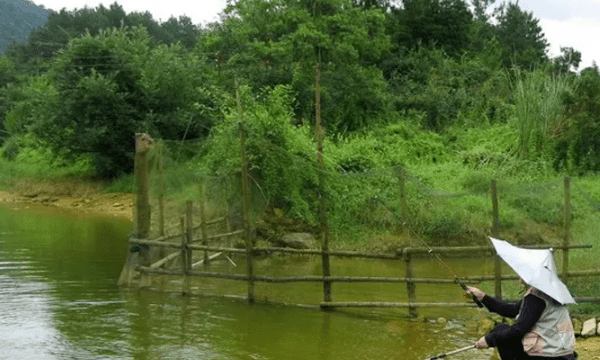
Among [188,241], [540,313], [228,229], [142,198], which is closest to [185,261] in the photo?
[188,241]

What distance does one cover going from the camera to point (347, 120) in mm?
26844

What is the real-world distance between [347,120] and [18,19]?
329ft

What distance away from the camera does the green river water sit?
10344 millimetres

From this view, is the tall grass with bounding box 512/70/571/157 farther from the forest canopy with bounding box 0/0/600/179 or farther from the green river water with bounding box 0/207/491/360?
the green river water with bounding box 0/207/491/360

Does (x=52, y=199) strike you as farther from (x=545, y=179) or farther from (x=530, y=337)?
(x=530, y=337)

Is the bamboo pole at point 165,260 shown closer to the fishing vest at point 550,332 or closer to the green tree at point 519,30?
the fishing vest at point 550,332

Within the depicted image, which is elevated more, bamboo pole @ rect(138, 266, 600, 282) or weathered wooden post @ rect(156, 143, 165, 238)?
weathered wooden post @ rect(156, 143, 165, 238)

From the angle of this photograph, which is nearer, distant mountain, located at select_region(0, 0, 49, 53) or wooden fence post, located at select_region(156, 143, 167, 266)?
wooden fence post, located at select_region(156, 143, 167, 266)

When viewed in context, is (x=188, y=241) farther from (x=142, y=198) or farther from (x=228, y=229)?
(x=228, y=229)

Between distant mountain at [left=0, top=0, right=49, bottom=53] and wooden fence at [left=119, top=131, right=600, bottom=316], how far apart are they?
91404 millimetres

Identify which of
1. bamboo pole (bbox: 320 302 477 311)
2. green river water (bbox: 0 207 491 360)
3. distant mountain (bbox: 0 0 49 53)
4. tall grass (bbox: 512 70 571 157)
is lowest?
→ green river water (bbox: 0 207 491 360)

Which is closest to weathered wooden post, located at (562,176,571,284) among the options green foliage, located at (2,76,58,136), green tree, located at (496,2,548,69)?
green foliage, located at (2,76,58,136)

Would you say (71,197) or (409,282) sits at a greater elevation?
(71,197)

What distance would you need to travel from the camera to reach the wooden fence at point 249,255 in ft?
37.1
